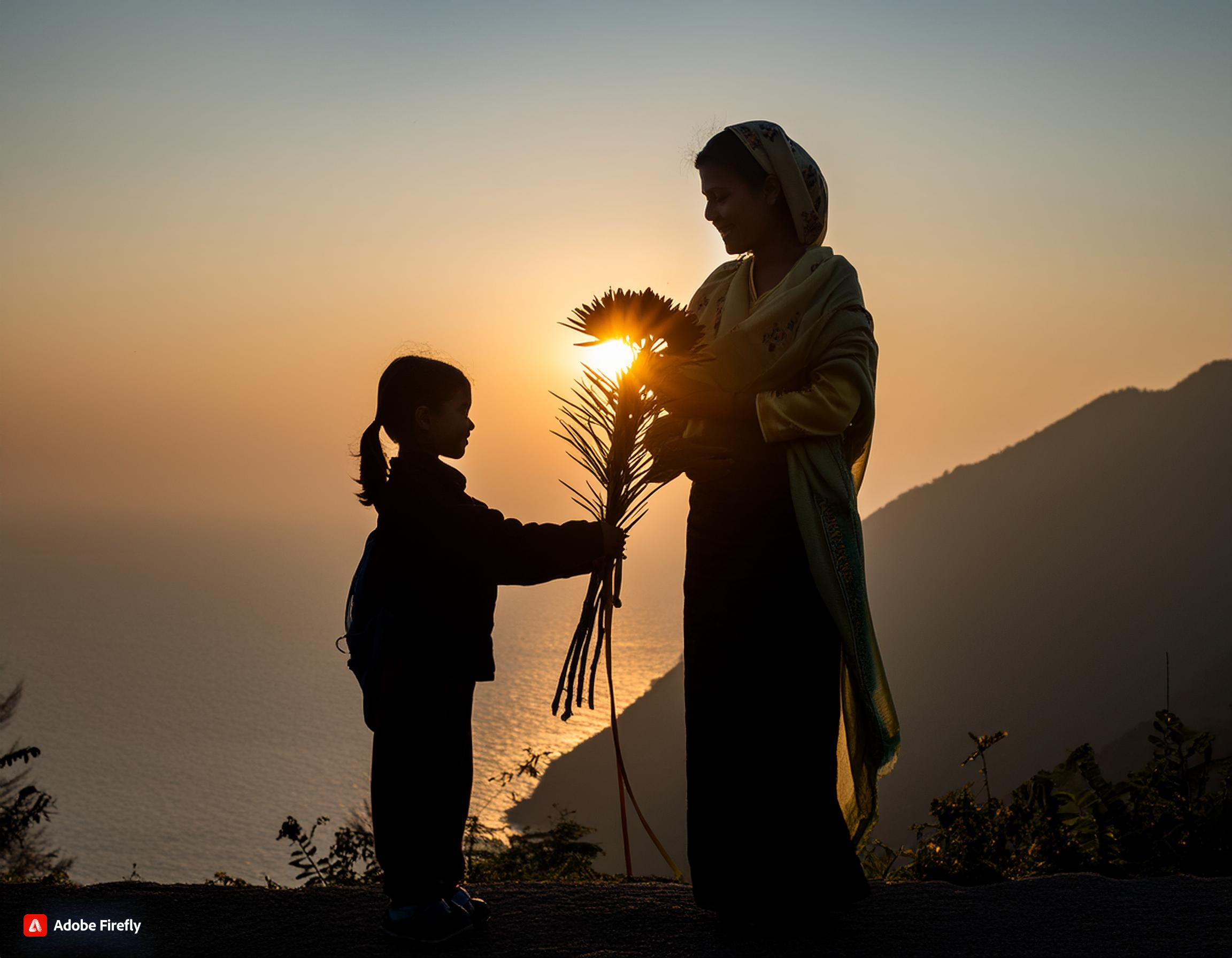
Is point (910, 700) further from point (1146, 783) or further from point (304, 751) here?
point (1146, 783)

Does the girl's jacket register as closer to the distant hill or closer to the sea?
the sea

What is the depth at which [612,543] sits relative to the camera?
289cm

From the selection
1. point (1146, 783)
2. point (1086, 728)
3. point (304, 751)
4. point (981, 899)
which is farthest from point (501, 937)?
point (304, 751)

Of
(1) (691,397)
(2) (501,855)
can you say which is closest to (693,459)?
(1) (691,397)

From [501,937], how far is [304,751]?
6445cm

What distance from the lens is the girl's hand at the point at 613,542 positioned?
113 inches

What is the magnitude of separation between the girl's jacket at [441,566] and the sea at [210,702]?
301 mm

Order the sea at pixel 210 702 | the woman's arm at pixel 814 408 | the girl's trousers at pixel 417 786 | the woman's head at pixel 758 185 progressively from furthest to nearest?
the sea at pixel 210 702 → the woman's head at pixel 758 185 → the woman's arm at pixel 814 408 → the girl's trousers at pixel 417 786

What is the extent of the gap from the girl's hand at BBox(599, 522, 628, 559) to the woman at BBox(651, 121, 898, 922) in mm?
255

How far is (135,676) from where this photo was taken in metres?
79.9

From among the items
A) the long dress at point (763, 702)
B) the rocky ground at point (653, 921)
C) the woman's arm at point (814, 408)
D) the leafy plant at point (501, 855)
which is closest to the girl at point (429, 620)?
the rocky ground at point (653, 921)

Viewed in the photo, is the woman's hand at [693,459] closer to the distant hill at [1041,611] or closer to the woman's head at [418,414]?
the woman's head at [418,414]

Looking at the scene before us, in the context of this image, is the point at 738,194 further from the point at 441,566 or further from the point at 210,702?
the point at 210,702

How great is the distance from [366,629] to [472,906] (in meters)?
0.92
